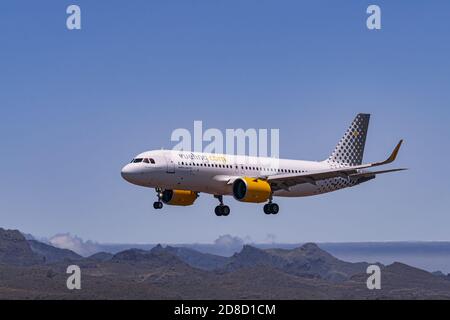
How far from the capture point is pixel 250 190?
315ft

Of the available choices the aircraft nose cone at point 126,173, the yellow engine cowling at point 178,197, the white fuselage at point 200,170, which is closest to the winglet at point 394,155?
the white fuselage at point 200,170

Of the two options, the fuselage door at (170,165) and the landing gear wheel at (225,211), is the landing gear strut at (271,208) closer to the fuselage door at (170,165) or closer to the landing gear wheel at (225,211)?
the landing gear wheel at (225,211)

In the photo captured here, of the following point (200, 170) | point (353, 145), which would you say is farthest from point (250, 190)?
point (353, 145)

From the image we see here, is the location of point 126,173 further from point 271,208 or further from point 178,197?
point 271,208

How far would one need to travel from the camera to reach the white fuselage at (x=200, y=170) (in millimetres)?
91125

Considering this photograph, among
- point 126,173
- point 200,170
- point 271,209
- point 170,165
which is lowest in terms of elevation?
point 271,209

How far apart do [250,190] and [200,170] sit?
6.05 metres

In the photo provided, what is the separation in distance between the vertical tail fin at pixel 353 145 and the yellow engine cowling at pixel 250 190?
21321 mm

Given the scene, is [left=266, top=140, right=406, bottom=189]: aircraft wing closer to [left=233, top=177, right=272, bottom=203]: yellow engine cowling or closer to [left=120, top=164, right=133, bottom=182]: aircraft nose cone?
[left=233, top=177, right=272, bottom=203]: yellow engine cowling
